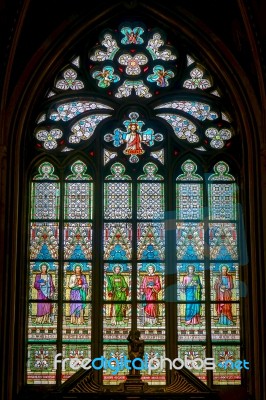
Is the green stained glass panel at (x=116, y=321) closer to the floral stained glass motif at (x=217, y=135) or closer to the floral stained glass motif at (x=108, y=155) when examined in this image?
the floral stained glass motif at (x=108, y=155)

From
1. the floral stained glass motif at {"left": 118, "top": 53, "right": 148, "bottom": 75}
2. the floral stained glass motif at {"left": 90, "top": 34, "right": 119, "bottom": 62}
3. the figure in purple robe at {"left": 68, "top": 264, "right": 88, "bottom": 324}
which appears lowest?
the figure in purple robe at {"left": 68, "top": 264, "right": 88, "bottom": 324}

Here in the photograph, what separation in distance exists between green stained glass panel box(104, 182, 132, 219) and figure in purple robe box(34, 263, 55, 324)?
1.13m

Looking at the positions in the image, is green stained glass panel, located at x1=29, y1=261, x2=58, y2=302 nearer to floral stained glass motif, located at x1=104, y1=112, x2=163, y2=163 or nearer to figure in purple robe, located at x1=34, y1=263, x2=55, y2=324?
figure in purple robe, located at x1=34, y1=263, x2=55, y2=324

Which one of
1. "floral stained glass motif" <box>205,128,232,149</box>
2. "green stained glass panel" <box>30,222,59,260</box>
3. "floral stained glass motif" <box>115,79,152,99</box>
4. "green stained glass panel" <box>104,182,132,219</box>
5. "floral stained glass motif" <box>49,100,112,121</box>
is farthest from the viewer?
"floral stained glass motif" <box>115,79,152,99</box>

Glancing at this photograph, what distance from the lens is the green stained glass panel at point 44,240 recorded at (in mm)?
16312

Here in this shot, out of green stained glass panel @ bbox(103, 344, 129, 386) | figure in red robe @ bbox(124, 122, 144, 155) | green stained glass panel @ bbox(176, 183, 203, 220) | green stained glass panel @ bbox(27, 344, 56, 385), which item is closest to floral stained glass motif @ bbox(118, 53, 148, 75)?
figure in red robe @ bbox(124, 122, 144, 155)

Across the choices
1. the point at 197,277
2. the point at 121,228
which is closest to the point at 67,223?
the point at 121,228

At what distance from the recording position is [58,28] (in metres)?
17.0

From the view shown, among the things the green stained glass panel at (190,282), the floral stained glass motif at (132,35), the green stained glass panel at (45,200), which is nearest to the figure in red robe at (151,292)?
the green stained glass panel at (190,282)

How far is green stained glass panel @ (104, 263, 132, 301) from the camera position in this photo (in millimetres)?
16141

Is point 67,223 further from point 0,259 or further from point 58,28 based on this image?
point 58,28

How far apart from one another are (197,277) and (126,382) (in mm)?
1814

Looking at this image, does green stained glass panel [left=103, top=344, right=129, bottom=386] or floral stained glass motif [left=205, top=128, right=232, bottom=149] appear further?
floral stained glass motif [left=205, top=128, right=232, bottom=149]

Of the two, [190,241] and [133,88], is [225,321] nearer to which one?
[190,241]
